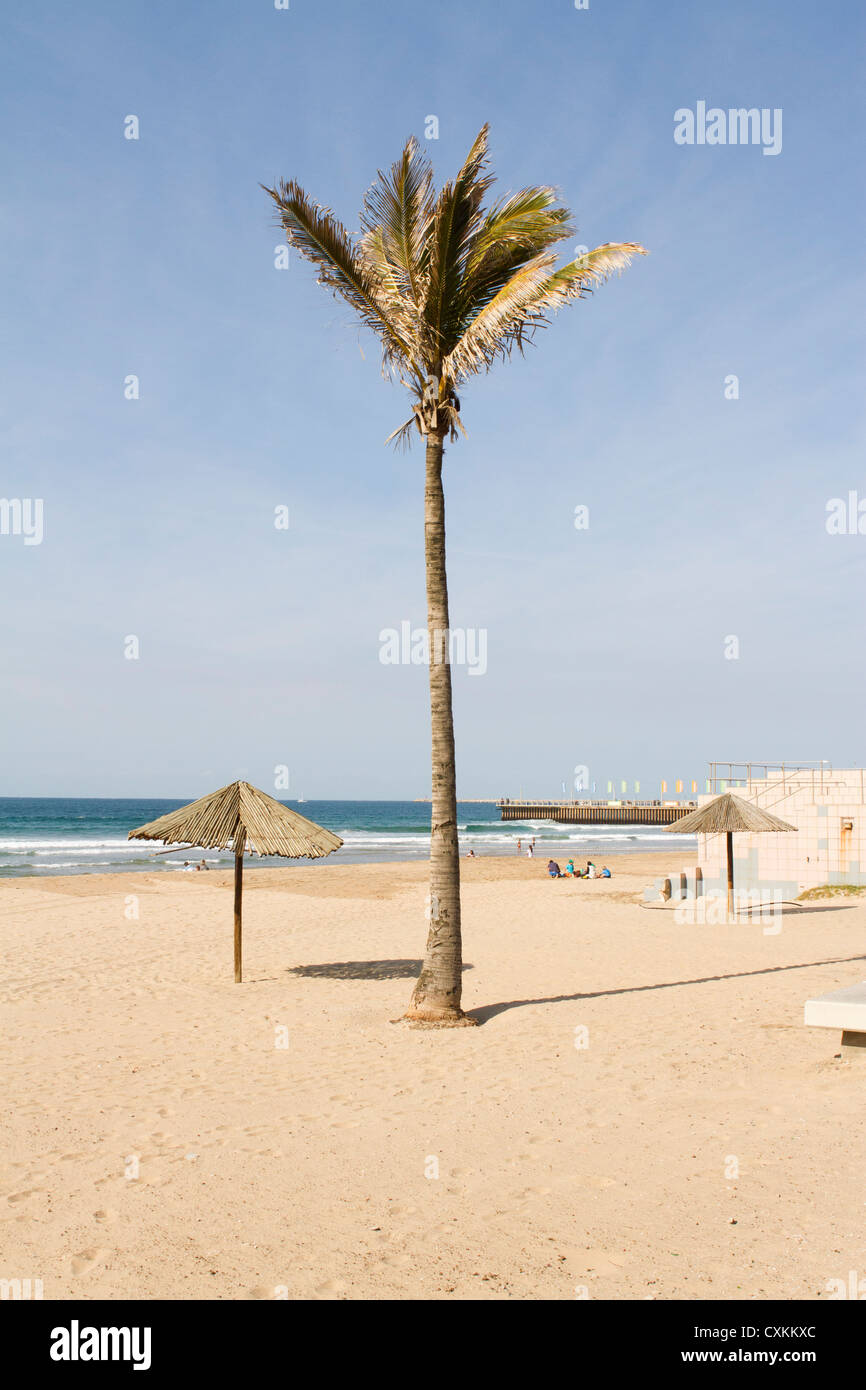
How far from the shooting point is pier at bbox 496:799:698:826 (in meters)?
106

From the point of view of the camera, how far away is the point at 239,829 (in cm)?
1189

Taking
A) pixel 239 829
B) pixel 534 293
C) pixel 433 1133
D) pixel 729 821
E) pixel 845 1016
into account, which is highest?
pixel 534 293

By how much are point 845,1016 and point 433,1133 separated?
3.12 meters

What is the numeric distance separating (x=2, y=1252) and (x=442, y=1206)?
7.11ft

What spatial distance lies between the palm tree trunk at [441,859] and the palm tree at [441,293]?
11 mm

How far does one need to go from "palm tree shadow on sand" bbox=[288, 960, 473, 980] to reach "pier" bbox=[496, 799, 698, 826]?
88.7 meters

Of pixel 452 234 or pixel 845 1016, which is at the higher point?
pixel 452 234

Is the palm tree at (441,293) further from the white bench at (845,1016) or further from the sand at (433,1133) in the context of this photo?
the white bench at (845,1016)

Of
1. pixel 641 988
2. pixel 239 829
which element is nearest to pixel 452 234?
pixel 239 829

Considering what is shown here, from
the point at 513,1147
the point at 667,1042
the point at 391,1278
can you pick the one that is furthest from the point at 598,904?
the point at 391,1278

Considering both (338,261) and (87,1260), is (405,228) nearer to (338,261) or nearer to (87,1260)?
(338,261)

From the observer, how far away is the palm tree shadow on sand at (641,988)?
→ 33.7ft

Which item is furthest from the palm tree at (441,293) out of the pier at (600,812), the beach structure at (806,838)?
the pier at (600,812)
